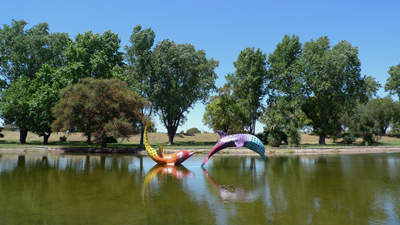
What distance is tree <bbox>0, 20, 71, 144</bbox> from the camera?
4372 cm

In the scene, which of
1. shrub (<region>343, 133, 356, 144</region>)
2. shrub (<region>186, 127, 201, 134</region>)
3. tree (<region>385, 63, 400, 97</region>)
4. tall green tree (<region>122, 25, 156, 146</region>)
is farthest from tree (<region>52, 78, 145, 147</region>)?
shrub (<region>186, 127, 201, 134</region>)

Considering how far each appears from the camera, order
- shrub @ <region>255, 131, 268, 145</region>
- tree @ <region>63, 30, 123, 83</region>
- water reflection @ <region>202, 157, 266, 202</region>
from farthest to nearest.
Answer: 1. shrub @ <region>255, 131, 268, 145</region>
2. tree @ <region>63, 30, 123, 83</region>
3. water reflection @ <region>202, 157, 266, 202</region>

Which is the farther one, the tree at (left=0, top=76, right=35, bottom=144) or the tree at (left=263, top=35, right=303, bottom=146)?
the tree at (left=263, top=35, right=303, bottom=146)

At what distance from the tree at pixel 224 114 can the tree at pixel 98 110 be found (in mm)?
25746

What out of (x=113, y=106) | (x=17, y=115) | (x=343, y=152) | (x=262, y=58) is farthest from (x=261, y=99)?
(x=17, y=115)

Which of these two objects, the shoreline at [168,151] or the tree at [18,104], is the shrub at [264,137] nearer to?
the shoreline at [168,151]

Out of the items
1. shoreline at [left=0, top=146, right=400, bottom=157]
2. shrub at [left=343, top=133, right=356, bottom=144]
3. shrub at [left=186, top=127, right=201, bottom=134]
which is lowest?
shoreline at [left=0, top=146, right=400, bottom=157]

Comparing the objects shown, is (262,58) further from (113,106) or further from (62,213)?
(62,213)

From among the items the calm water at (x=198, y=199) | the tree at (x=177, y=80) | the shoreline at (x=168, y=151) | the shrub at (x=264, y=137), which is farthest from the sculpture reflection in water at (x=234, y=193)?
the shrub at (x=264, y=137)

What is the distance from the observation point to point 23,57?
46812mm

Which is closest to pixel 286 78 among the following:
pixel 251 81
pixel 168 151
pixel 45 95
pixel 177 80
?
pixel 251 81

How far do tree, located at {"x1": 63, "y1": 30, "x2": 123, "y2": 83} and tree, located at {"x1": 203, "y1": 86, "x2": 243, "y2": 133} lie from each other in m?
23.3

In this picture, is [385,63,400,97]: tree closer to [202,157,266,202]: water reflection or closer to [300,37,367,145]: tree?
[300,37,367,145]: tree

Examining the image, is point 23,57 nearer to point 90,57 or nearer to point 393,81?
point 90,57
